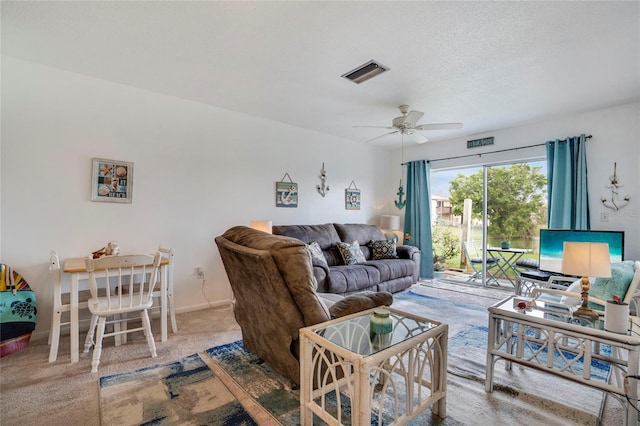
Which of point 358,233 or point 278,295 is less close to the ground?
point 358,233

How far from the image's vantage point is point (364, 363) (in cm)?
123

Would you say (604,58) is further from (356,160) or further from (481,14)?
(356,160)

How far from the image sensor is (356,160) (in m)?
5.46

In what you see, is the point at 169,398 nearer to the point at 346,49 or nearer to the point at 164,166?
the point at 164,166

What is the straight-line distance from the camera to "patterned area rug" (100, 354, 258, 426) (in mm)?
1605

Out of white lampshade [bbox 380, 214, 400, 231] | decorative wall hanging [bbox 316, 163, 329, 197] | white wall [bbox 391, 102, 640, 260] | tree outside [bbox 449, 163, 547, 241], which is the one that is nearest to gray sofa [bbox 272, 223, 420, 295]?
white lampshade [bbox 380, 214, 400, 231]

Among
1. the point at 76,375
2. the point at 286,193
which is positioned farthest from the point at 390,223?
the point at 76,375

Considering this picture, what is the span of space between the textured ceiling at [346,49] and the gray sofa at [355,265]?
69.9 inches

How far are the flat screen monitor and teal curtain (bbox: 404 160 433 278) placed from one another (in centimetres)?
195

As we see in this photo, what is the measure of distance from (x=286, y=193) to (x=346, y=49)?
2.38 m

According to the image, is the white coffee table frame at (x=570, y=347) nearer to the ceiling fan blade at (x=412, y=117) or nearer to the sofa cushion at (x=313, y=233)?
the ceiling fan blade at (x=412, y=117)

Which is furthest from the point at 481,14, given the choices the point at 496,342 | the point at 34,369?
the point at 34,369

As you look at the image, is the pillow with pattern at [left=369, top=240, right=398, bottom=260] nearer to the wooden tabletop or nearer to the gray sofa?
the gray sofa

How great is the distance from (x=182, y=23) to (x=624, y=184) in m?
4.95
